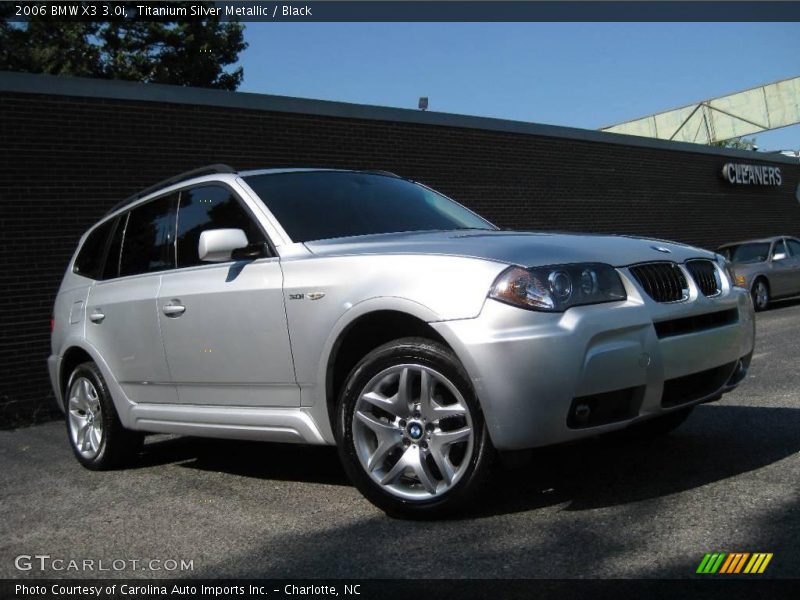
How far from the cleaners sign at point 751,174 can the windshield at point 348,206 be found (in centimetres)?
2029

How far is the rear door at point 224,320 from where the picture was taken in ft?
14.8

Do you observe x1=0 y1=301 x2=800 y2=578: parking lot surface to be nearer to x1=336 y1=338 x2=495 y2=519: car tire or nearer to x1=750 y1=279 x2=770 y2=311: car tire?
x1=336 y1=338 x2=495 y2=519: car tire

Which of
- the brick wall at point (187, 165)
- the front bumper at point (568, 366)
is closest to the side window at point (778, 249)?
the brick wall at point (187, 165)

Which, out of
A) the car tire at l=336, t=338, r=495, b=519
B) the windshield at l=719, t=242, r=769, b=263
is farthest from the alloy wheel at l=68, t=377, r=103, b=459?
the windshield at l=719, t=242, r=769, b=263

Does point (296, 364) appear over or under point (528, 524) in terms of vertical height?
over

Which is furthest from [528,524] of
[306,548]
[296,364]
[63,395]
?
[63,395]

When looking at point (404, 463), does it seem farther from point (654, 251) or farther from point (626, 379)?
point (654, 251)

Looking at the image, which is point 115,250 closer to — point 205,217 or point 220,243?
point 205,217

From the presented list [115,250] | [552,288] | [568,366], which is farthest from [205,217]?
[568,366]

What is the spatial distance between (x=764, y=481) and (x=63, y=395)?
4.69 m

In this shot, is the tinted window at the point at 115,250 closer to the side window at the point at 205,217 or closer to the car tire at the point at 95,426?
the car tire at the point at 95,426

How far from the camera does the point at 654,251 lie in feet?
14.1

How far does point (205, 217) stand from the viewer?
5.32m

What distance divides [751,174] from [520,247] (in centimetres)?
2324
